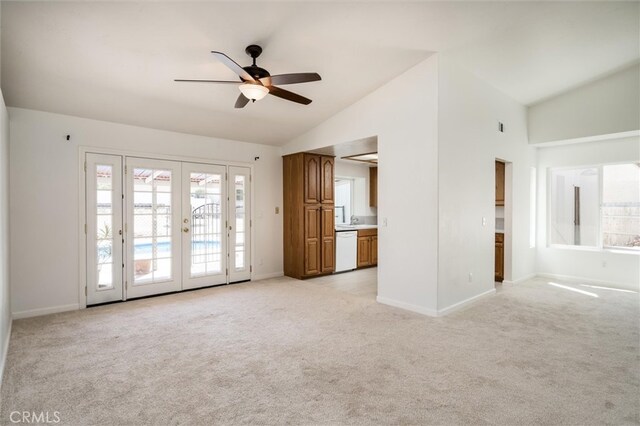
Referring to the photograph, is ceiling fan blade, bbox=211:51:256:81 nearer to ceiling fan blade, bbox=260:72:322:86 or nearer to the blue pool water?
ceiling fan blade, bbox=260:72:322:86

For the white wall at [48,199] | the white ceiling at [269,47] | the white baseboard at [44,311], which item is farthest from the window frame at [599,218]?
the white baseboard at [44,311]

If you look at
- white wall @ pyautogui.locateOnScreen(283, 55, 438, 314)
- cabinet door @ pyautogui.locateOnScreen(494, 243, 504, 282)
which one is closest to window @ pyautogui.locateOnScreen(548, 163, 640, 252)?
cabinet door @ pyautogui.locateOnScreen(494, 243, 504, 282)

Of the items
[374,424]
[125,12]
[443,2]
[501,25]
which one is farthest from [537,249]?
[125,12]

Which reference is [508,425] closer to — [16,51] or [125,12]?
[125,12]

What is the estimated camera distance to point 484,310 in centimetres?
423

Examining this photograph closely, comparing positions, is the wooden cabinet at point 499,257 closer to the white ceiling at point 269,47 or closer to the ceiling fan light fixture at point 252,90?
the white ceiling at point 269,47

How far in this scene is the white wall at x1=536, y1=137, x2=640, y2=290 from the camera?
213 inches

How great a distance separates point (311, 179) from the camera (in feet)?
20.0

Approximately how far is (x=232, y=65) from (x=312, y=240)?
3930 mm

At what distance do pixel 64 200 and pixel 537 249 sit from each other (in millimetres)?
7891

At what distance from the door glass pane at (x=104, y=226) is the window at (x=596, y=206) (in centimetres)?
761

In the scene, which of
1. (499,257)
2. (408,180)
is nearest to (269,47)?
(408,180)

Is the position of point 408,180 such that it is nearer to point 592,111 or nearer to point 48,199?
point 592,111

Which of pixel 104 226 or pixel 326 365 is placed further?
pixel 104 226
